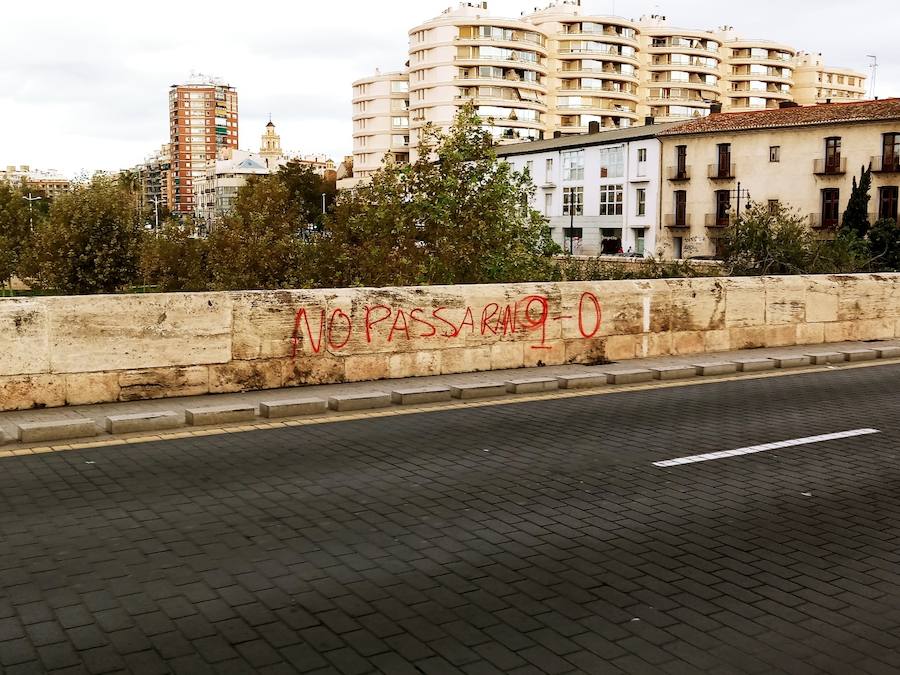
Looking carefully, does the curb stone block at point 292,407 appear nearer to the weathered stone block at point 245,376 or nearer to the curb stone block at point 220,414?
the curb stone block at point 220,414

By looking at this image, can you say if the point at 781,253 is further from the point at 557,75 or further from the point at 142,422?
the point at 557,75

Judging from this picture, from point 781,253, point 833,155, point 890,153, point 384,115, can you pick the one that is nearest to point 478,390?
point 781,253

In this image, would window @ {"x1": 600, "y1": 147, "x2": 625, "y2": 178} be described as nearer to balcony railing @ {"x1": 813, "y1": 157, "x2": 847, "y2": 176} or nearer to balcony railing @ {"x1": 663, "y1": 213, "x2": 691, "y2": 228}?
balcony railing @ {"x1": 663, "y1": 213, "x2": 691, "y2": 228}

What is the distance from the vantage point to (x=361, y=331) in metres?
11.6

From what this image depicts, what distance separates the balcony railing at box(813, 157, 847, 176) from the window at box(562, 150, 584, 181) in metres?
19.5

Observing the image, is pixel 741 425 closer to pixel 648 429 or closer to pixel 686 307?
pixel 648 429

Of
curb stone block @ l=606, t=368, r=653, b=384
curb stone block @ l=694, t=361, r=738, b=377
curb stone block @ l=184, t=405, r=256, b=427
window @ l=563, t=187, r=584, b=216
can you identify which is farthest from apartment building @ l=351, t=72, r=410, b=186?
curb stone block @ l=184, t=405, r=256, b=427

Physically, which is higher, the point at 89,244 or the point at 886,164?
the point at 886,164

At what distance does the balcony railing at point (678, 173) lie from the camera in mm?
67125

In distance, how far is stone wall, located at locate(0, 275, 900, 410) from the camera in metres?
9.88

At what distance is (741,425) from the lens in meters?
9.78

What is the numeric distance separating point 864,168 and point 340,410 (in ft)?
189

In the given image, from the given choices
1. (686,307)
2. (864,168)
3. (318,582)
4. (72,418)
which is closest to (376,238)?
(686,307)

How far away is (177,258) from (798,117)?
1695 inches
